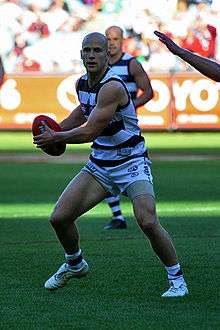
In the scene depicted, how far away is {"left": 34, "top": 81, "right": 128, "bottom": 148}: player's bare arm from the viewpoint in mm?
8297

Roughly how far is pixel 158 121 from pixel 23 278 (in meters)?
19.4

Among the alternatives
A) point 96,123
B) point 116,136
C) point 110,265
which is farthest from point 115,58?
point 96,123

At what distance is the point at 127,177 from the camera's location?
342 inches

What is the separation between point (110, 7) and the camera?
3203 cm

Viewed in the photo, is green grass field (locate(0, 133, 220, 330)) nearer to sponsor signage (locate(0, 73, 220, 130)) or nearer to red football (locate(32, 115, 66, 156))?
red football (locate(32, 115, 66, 156))

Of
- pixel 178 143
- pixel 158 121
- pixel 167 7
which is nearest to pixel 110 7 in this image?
pixel 167 7

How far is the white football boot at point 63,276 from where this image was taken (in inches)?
351

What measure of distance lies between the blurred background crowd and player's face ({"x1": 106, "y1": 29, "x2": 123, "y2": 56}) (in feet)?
56.6

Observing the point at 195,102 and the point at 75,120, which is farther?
the point at 195,102

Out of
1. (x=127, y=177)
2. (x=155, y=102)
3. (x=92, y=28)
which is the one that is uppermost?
(x=127, y=177)

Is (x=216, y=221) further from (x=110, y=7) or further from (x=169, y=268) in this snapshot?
(x=110, y=7)

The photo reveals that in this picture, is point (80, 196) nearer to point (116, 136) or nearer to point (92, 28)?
point (116, 136)

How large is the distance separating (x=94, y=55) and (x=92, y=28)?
23324 millimetres

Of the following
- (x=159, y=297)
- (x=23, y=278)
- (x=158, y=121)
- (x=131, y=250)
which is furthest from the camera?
(x=158, y=121)
